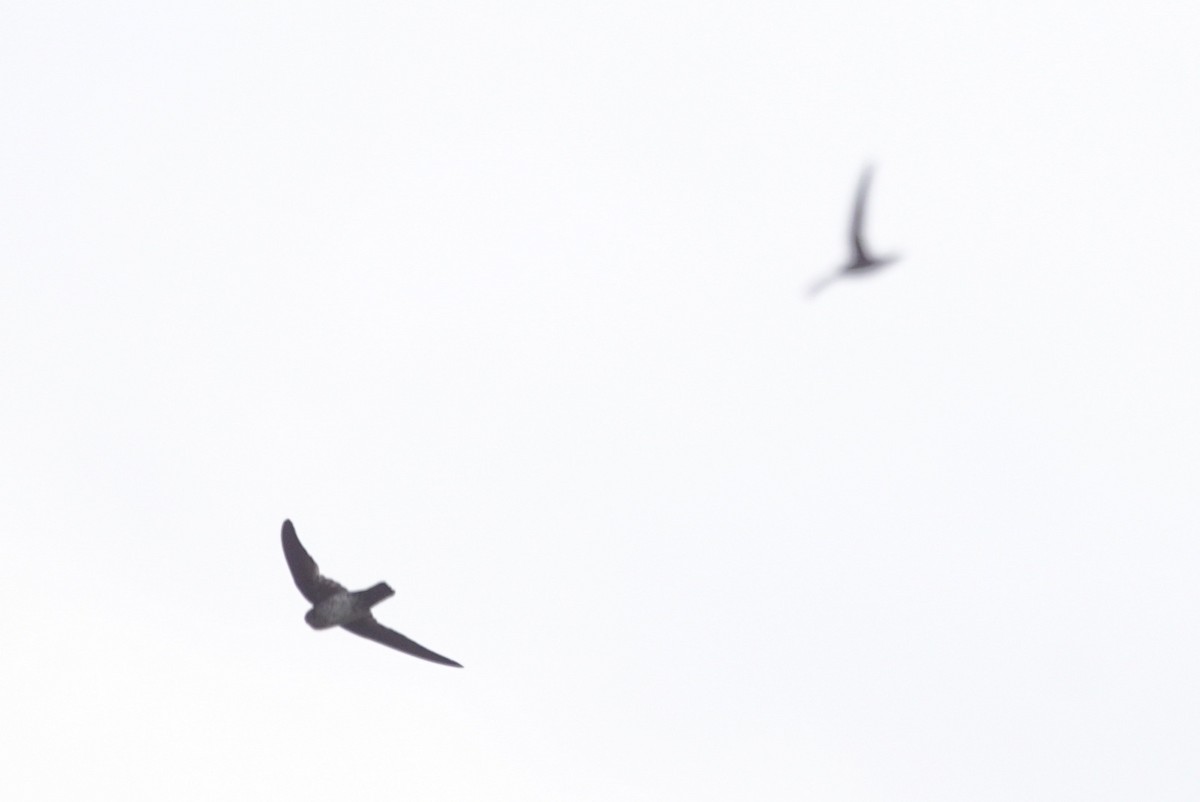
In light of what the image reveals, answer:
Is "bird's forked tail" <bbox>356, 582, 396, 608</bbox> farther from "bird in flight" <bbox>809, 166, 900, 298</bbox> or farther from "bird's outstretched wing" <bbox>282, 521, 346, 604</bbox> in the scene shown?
"bird in flight" <bbox>809, 166, 900, 298</bbox>

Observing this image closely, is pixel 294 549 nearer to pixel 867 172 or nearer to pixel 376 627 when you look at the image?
pixel 376 627

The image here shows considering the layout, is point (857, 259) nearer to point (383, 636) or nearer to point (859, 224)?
point (859, 224)

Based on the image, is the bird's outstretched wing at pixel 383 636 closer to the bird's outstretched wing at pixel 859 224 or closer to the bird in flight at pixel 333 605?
the bird in flight at pixel 333 605

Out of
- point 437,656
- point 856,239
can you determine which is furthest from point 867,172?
point 437,656

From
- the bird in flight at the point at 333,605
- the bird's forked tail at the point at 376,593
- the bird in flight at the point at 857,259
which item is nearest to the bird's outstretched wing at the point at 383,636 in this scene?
the bird in flight at the point at 333,605

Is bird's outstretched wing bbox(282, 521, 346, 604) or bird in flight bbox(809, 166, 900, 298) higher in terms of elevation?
bird in flight bbox(809, 166, 900, 298)

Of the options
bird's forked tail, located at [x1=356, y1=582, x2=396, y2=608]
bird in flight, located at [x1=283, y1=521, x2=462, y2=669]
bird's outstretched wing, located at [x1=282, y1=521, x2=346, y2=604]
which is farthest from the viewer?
bird's outstretched wing, located at [x1=282, y1=521, x2=346, y2=604]

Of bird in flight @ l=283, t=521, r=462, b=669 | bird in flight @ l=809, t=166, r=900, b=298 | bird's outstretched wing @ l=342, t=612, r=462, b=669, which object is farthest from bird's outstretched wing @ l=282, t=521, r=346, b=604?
bird in flight @ l=809, t=166, r=900, b=298

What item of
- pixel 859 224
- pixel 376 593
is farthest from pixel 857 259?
pixel 376 593
